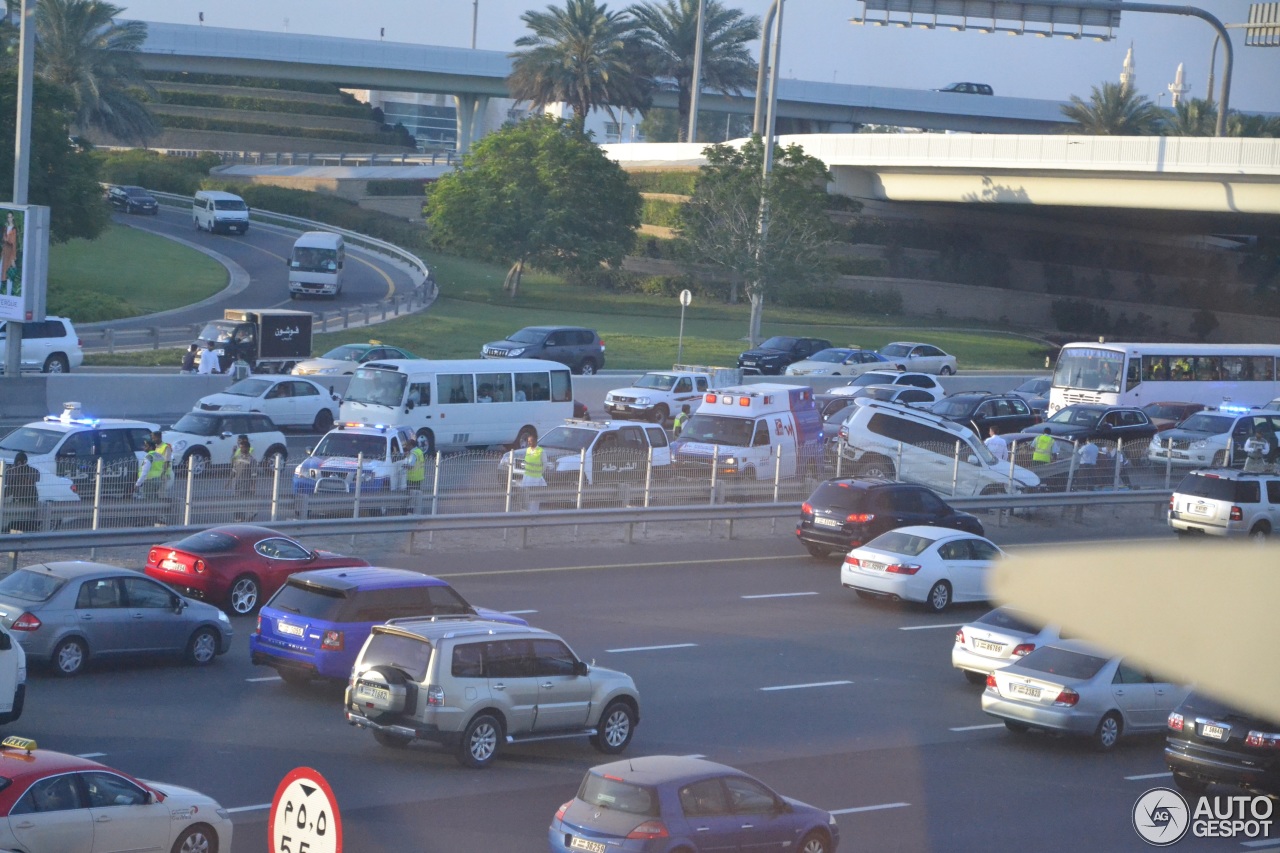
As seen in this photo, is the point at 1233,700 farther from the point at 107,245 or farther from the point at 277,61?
the point at 277,61

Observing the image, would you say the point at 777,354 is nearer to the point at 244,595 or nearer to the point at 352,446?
the point at 352,446

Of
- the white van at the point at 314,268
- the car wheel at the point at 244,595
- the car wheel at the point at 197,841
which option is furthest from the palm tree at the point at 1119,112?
the car wheel at the point at 197,841

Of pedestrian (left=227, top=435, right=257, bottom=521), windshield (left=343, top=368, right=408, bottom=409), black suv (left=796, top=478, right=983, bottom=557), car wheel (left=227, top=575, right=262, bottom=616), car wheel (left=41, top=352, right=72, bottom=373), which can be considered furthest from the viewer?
car wheel (left=41, top=352, right=72, bottom=373)

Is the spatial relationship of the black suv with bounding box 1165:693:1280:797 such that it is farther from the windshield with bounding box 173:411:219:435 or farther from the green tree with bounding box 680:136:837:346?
the green tree with bounding box 680:136:837:346

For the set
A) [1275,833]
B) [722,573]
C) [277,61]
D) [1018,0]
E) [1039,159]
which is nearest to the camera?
[1275,833]

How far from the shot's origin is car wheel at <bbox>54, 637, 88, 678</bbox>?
48.3 feet

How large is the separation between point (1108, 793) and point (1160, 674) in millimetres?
2328

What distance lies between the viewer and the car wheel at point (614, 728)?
13688 millimetres

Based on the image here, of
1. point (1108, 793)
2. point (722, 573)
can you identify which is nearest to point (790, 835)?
point (1108, 793)

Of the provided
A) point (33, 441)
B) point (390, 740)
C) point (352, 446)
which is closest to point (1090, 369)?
point (352, 446)

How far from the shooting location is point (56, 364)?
3550cm

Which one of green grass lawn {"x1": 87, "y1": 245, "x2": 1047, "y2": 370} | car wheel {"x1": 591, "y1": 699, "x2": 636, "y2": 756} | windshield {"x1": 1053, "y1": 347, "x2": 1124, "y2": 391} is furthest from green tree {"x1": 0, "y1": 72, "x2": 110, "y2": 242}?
car wheel {"x1": 591, "y1": 699, "x2": 636, "y2": 756}

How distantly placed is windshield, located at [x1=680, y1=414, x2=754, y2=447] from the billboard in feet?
45.2

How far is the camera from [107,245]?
6228 centimetres
